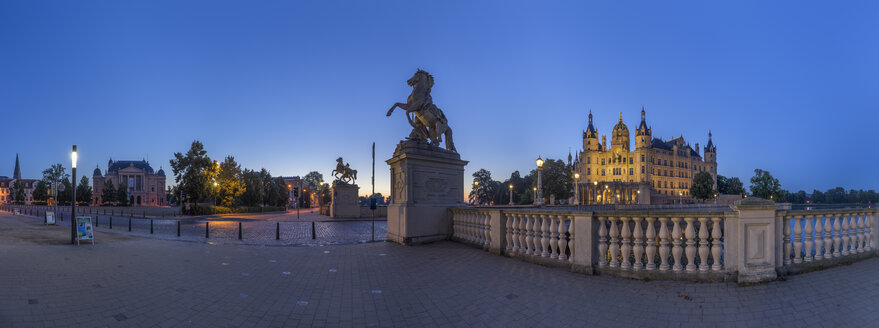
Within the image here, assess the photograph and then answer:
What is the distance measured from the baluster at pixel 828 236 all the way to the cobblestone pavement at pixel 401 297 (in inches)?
10.5

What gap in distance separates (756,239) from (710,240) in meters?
0.51

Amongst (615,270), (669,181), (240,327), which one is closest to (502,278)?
(615,270)

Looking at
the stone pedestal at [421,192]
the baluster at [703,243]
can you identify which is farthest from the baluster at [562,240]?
the stone pedestal at [421,192]

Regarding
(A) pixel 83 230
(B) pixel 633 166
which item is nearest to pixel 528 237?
(A) pixel 83 230

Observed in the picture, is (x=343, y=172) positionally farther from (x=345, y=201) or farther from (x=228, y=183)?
(x=228, y=183)

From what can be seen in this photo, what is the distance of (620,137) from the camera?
362 feet

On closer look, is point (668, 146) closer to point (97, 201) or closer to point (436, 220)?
point (436, 220)

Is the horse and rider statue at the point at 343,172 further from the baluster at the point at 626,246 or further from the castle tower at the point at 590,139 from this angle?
the castle tower at the point at 590,139

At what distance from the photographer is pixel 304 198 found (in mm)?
80000

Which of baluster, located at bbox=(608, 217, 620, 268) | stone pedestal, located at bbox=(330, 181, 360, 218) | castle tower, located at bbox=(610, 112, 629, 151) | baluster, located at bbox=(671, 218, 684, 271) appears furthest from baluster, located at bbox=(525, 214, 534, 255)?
castle tower, located at bbox=(610, 112, 629, 151)

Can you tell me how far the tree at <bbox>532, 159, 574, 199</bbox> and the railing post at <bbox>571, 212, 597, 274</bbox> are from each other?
221 feet

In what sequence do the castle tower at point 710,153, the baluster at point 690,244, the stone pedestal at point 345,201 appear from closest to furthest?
1. the baluster at point 690,244
2. the stone pedestal at point 345,201
3. the castle tower at point 710,153

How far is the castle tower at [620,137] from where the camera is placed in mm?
109062

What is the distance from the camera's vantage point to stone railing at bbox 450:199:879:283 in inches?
188
